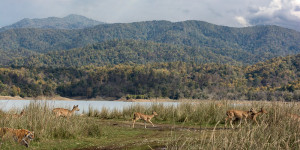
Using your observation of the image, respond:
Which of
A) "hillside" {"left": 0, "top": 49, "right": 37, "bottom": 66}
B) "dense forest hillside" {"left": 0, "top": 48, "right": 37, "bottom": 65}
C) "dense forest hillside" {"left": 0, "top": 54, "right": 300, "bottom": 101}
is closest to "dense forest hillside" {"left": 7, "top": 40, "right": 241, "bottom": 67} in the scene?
"dense forest hillside" {"left": 0, "top": 48, "right": 37, "bottom": 65}

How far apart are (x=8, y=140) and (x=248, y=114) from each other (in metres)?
8.43

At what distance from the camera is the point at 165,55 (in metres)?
138

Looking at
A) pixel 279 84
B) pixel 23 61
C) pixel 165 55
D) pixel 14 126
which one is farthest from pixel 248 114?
pixel 165 55

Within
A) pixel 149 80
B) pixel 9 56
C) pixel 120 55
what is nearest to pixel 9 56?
pixel 9 56

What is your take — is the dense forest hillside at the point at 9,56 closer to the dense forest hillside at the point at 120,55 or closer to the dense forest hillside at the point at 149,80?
the dense forest hillside at the point at 120,55

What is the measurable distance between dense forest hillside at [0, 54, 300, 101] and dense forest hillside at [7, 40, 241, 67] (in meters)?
32.2

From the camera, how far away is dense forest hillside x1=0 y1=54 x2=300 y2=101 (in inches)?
2724

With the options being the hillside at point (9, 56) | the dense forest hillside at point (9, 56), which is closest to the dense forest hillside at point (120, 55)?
the dense forest hillside at point (9, 56)

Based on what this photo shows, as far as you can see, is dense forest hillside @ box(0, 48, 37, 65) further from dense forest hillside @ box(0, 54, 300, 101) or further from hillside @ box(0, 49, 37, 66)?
dense forest hillside @ box(0, 54, 300, 101)

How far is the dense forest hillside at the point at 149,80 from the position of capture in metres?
69.2

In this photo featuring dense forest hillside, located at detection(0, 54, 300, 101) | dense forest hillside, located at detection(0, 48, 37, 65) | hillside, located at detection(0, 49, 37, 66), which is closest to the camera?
dense forest hillside, located at detection(0, 54, 300, 101)

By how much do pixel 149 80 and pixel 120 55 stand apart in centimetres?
5278

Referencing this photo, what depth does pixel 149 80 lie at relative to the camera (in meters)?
78.7

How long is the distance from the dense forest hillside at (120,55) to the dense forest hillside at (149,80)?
106 feet
